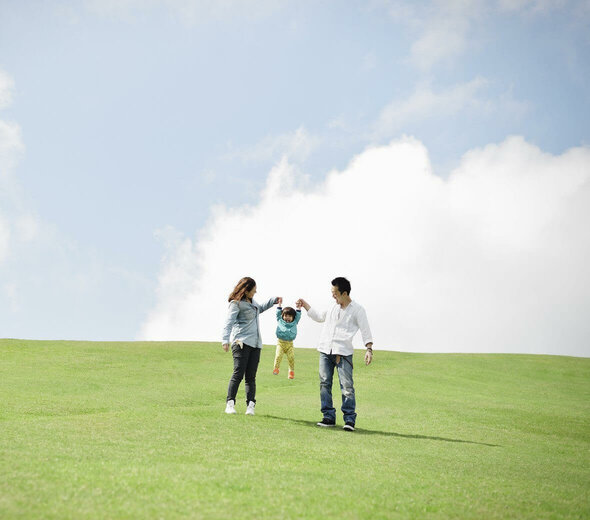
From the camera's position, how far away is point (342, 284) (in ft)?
32.9

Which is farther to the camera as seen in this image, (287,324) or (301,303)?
(287,324)

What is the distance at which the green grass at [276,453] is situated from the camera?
4539 mm

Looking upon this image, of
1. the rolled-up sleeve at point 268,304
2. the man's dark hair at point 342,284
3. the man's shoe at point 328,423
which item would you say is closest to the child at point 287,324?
the rolled-up sleeve at point 268,304

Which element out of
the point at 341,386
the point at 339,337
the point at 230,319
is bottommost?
the point at 341,386

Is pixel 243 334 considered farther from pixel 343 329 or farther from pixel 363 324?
pixel 363 324

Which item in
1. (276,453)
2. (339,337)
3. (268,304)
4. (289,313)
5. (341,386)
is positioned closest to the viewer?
(276,453)

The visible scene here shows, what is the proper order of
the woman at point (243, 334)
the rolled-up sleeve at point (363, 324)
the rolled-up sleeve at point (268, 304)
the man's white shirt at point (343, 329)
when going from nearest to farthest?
the rolled-up sleeve at point (363, 324), the man's white shirt at point (343, 329), the woman at point (243, 334), the rolled-up sleeve at point (268, 304)

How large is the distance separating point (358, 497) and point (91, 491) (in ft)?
7.51

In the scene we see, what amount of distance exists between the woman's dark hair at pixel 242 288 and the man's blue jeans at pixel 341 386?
1.83 metres

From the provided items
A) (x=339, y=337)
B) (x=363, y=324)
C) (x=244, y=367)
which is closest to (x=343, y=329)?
(x=339, y=337)

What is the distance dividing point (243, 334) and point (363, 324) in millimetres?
2212

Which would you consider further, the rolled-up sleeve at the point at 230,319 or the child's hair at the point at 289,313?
the child's hair at the point at 289,313

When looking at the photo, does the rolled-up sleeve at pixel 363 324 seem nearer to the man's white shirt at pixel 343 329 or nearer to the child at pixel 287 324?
the man's white shirt at pixel 343 329

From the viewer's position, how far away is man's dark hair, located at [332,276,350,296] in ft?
32.9
